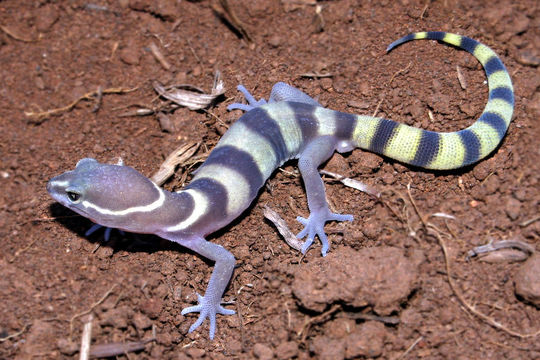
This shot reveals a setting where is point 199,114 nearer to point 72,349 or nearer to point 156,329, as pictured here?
point 156,329

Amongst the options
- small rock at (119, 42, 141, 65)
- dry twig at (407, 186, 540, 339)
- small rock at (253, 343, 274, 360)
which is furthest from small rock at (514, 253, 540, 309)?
small rock at (119, 42, 141, 65)

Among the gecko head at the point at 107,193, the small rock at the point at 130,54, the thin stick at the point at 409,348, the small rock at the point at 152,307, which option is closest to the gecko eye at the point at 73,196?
the gecko head at the point at 107,193

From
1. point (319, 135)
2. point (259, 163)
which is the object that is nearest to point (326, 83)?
point (319, 135)

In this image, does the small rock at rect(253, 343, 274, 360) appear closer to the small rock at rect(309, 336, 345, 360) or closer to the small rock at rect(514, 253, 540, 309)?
the small rock at rect(309, 336, 345, 360)

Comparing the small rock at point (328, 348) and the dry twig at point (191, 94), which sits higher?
the dry twig at point (191, 94)

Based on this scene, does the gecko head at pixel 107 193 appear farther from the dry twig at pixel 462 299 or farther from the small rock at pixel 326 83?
the dry twig at pixel 462 299

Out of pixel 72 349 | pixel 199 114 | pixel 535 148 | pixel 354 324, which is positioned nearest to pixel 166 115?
pixel 199 114
